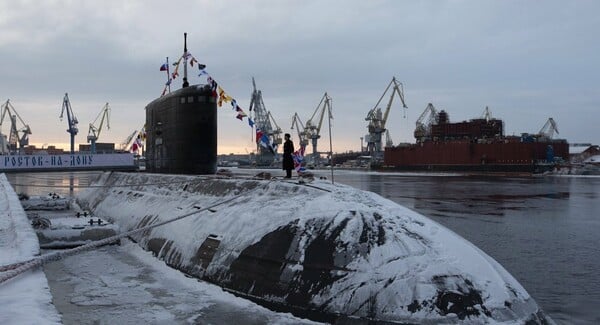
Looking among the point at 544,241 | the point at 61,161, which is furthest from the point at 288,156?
the point at 61,161

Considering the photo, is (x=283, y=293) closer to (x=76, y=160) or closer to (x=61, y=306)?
(x=61, y=306)

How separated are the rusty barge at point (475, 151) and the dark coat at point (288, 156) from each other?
55.5m

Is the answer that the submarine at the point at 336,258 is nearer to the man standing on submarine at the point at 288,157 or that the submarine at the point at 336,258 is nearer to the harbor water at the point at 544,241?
the man standing on submarine at the point at 288,157

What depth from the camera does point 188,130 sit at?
13.3 m

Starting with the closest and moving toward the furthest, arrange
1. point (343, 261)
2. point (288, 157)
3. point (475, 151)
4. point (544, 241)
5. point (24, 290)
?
point (24, 290) → point (343, 261) → point (288, 157) → point (544, 241) → point (475, 151)

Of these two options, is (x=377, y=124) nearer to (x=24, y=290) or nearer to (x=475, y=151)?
(x=475, y=151)

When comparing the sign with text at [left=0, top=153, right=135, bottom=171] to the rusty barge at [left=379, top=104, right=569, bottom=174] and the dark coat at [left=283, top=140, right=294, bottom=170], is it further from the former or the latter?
the rusty barge at [left=379, top=104, right=569, bottom=174]

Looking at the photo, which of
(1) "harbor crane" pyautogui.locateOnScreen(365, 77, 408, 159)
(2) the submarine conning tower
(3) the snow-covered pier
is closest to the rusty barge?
(1) "harbor crane" pyautogui.locateOnScreen(365, 77, 408, 159)

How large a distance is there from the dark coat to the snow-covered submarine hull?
6.02 feet

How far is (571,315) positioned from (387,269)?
9.19ft

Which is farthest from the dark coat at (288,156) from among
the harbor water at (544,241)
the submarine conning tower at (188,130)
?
the harbor water at (544,241)

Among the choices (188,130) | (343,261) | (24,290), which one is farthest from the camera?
(188,130)

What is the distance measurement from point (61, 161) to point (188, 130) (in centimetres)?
1244

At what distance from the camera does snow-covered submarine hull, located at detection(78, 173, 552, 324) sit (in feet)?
17.1
